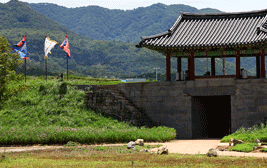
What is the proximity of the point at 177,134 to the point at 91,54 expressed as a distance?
480 ft

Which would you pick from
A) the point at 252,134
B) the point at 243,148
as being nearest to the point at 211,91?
the point at 252,134

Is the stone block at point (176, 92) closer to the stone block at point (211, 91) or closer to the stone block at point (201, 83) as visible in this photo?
the stone block at point (211, 91)

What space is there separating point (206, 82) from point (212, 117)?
24.0 ft

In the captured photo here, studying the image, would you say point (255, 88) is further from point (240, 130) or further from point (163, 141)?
point (163, 141)

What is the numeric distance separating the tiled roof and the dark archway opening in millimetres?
4710

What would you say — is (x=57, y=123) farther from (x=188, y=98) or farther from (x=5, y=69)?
(x=188, y=98)

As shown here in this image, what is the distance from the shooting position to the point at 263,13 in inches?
1137

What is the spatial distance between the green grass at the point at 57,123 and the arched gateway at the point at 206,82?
2.69m

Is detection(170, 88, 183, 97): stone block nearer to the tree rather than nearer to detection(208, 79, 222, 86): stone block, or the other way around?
detection(208, 79, 222, 86): stone block

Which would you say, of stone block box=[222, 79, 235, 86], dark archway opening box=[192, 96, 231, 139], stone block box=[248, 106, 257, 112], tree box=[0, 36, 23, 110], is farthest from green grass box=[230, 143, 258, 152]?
tree box=[0, 36, 23, 110]

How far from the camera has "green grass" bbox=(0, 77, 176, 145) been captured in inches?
906

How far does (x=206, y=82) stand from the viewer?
2681cm

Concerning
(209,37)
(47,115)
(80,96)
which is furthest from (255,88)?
(47,115)

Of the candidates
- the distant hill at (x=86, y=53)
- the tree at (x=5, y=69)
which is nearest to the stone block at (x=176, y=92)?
the tree at (x=5, y=69)
